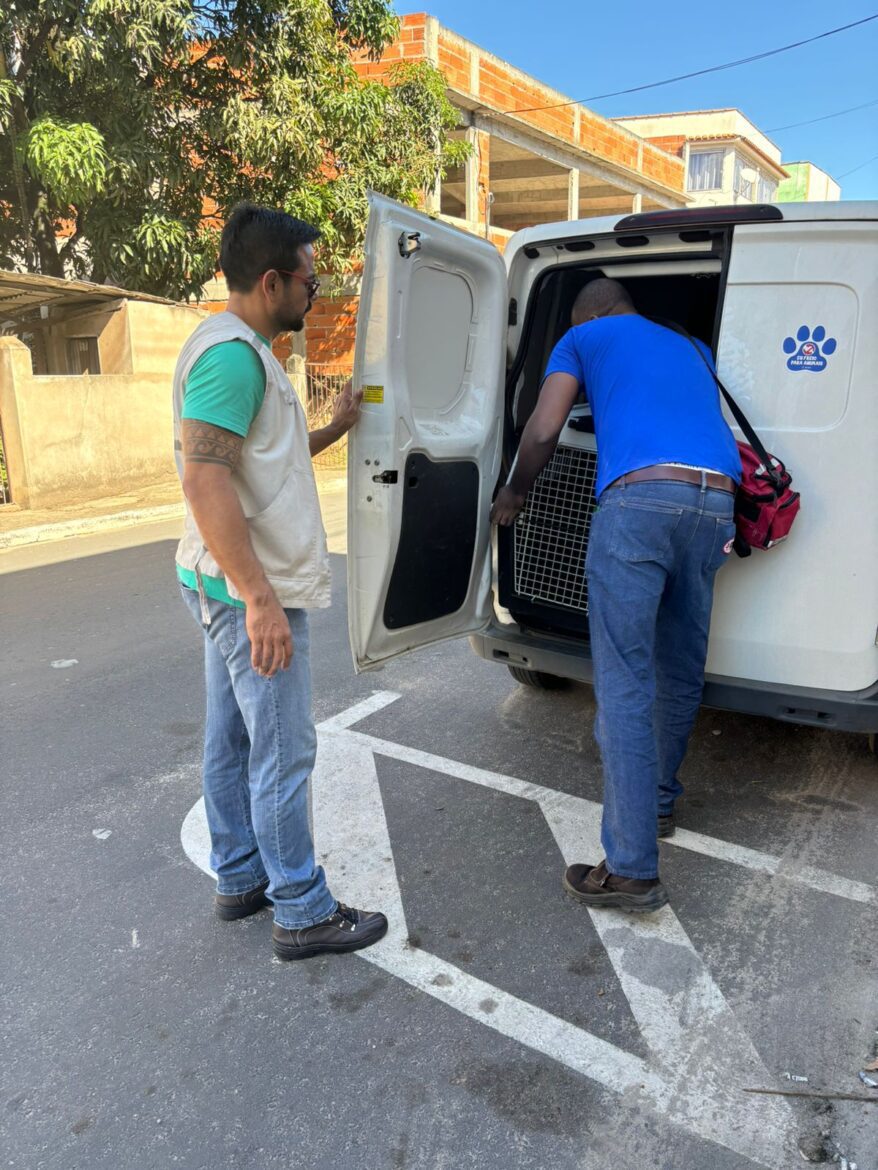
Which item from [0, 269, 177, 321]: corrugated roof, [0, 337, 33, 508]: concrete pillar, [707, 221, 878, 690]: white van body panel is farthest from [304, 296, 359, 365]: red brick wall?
[707, 221, 878, 690]: white van body panel

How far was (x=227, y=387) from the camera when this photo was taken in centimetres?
209

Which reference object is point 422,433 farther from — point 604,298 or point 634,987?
point 634,987

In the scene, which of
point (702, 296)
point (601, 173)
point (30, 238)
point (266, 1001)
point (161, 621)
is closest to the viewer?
point (266, 1001)

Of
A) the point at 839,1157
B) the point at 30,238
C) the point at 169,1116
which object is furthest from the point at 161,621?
the point at 30,238

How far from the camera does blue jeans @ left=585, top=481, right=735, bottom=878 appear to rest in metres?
2.60

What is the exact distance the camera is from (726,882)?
9.39 ft

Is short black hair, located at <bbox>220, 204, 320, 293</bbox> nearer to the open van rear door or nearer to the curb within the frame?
the open van rear door

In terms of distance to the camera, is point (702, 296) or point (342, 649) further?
point (342, 649)

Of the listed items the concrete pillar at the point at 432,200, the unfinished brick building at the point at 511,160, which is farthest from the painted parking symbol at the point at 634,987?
the concrete pillar at the point at 432,200

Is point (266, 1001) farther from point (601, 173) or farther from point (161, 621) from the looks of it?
point (601, 173)

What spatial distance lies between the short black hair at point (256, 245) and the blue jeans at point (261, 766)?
877mm

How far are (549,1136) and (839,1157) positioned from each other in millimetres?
612

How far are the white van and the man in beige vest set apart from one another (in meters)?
0.47

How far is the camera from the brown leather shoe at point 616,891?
8.75 feet
